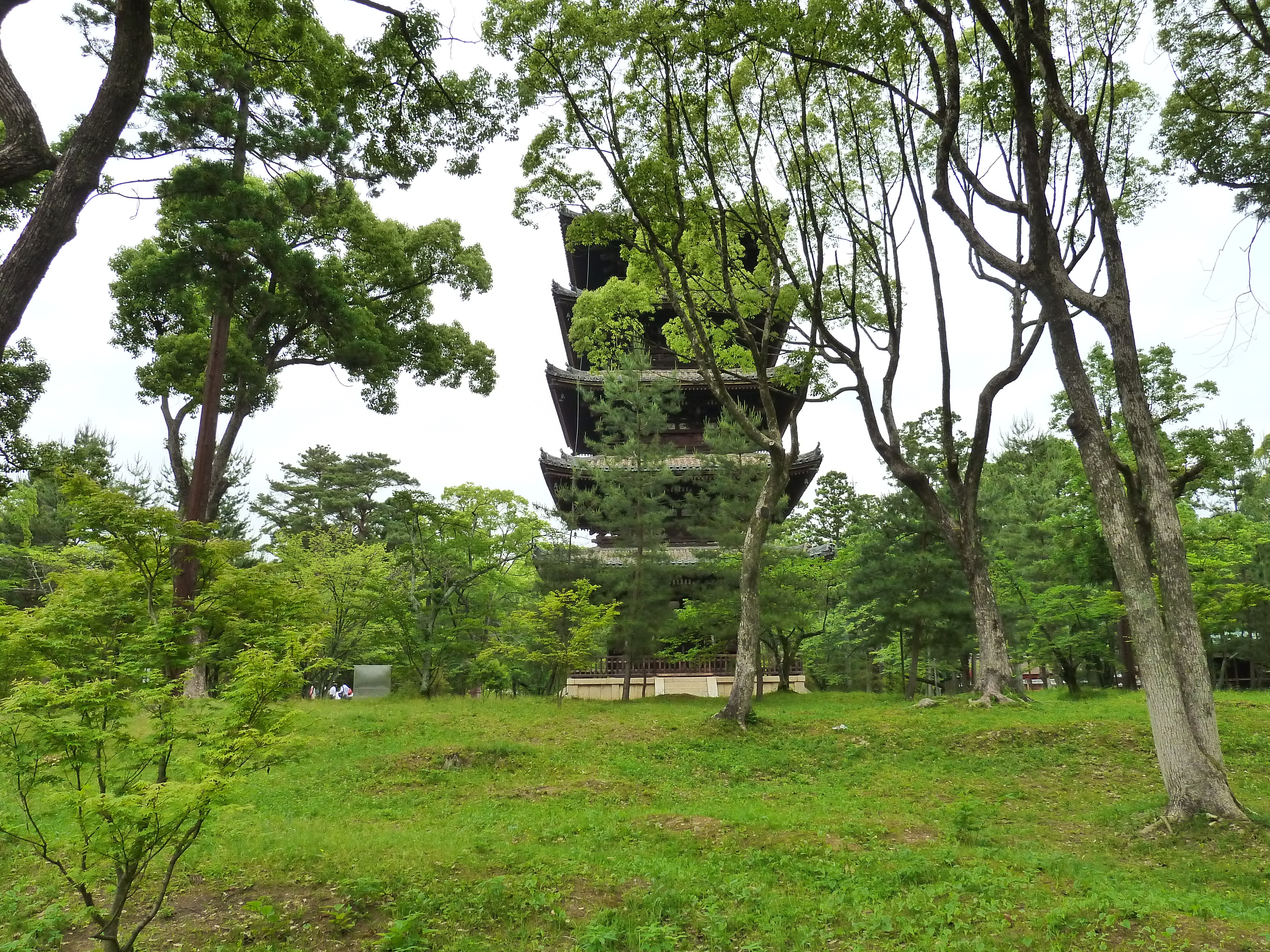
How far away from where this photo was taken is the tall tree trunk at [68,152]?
163 inches

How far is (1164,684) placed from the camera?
6.01m

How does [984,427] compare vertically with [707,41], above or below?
below

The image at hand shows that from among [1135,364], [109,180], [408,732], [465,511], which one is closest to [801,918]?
[1135,364]

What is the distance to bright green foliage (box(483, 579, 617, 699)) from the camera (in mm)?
14633

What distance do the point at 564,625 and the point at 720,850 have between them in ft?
32.6

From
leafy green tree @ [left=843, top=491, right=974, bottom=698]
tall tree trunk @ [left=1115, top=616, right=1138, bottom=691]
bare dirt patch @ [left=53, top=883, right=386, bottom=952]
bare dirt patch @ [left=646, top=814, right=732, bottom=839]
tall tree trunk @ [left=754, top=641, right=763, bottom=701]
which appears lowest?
bare dirt patch @ [left=53, top=883, right=386, bottom=952]

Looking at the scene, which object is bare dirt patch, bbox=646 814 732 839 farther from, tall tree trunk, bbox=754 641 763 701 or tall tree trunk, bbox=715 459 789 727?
tall tree trunk, bbox=754 641 763 701

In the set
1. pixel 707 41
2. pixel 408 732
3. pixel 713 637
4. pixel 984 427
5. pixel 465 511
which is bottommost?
pixel 408 732

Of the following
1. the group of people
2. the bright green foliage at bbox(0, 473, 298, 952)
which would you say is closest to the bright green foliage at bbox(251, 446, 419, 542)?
the group of people

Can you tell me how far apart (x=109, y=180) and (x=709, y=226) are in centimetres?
896

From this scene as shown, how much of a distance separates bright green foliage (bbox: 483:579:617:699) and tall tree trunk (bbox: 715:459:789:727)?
4.02 meters

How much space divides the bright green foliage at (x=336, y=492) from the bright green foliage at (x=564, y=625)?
792 inches

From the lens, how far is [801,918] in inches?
179

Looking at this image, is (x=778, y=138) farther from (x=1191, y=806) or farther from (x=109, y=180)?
(x=1191, y=806)
